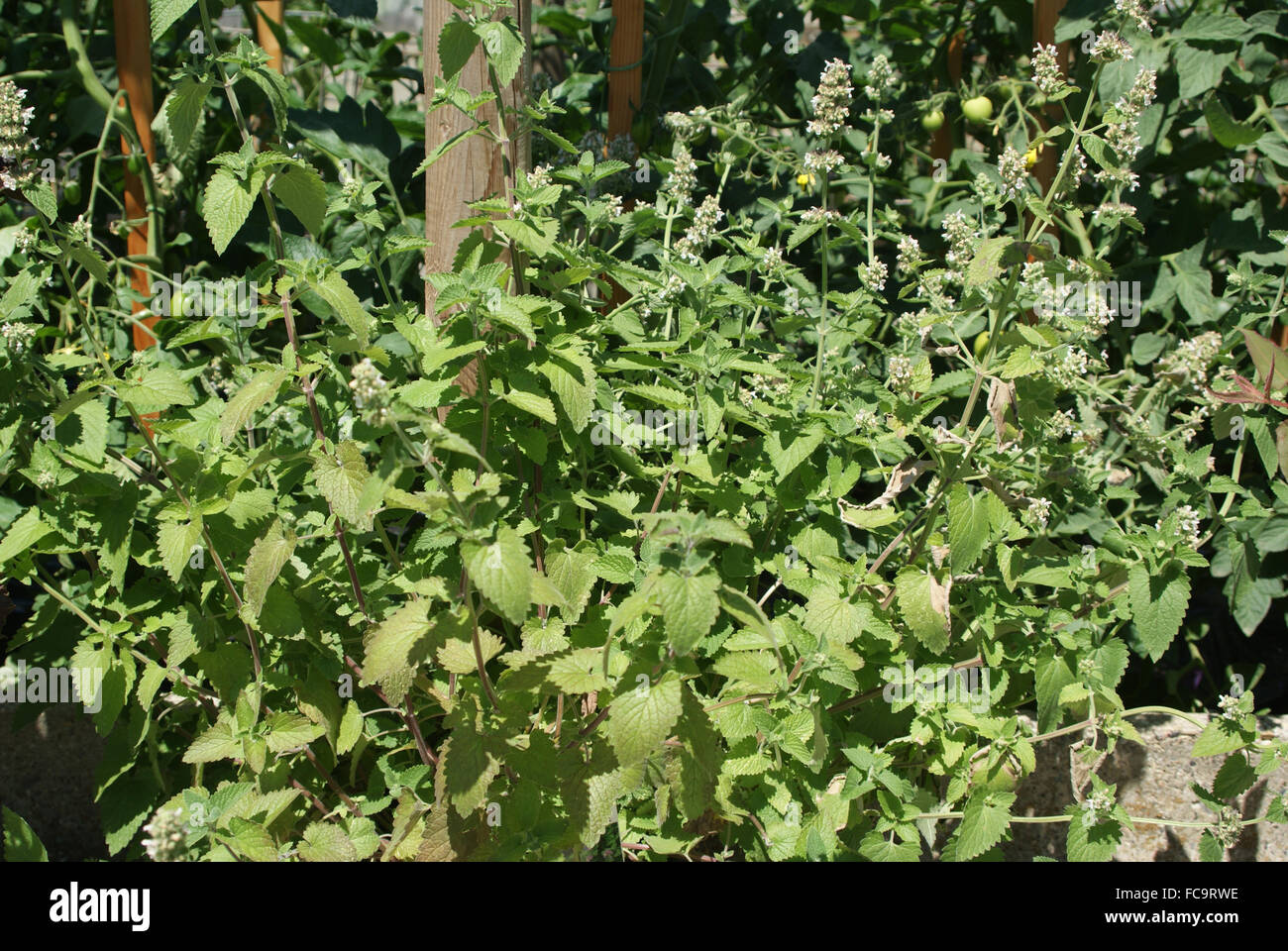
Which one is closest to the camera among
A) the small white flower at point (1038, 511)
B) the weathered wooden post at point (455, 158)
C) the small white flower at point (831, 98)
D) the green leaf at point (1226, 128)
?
the small white flower at point (1038, 511)

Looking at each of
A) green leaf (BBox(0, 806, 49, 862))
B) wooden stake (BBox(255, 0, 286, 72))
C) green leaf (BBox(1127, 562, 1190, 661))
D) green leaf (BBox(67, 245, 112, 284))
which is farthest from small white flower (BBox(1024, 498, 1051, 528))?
wooden stake (BBox(255, 0, 286, 72))

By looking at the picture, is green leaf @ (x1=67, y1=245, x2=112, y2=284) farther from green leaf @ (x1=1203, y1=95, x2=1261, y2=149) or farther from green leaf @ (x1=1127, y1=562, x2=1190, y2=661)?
green leaf @ (x1=1203, y1=95, x2=1261, y2=149)

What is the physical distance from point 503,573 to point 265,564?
0.48 meters

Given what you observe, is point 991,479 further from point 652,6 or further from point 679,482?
point 652,6

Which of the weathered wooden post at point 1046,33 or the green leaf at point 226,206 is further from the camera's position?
the weathered wooden post at point 1046,33

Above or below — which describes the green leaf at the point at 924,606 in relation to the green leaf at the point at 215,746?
above

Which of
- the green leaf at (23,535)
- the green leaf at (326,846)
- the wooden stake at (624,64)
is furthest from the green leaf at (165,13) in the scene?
the wooden stake at (624,64)

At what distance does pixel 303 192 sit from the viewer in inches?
62.4

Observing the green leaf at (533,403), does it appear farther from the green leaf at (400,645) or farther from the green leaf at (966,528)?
the green leaf at (966,528)

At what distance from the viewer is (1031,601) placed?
1914 millimetres

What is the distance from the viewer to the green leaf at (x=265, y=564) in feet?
5.00

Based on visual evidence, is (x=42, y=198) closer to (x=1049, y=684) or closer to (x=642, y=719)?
(x=642, y=719)

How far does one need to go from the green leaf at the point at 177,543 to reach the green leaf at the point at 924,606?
1132 mm

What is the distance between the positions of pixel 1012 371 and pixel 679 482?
618 millimetres
